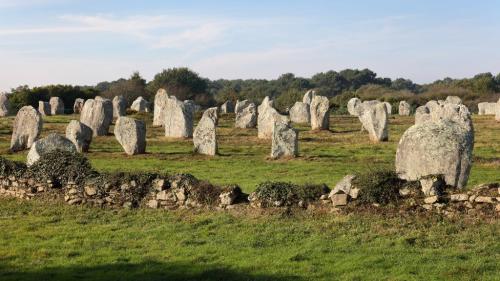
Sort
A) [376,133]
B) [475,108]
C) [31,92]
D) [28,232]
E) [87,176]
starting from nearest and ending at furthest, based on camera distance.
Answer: [28,232] → [87,176] → [376,133] → [31,92] → [475,108]

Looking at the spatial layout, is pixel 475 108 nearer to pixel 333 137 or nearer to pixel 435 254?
pixel 333 137

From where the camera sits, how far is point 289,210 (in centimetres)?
1491

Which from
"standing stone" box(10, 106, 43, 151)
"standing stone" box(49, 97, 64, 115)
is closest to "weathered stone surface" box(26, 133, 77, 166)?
"standing stone" box(10, 106, 43, 151)

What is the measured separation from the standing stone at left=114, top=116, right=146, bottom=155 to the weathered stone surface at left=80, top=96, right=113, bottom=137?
8848 mm

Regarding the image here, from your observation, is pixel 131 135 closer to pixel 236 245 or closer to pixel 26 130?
pixel 26 130

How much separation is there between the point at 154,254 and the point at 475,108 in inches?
2818

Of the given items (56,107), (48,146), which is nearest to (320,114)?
(48,146)

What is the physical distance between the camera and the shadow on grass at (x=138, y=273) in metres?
Answer: 10.8

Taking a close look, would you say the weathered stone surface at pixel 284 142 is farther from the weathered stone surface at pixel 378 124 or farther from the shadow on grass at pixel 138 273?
the shadow on grass at pixel 138 273

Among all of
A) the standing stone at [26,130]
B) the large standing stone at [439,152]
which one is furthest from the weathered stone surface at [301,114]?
the large standing stone at [439,152]

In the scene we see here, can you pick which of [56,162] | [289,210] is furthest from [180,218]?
[56,162]

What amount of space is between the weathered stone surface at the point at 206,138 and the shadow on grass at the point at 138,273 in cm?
1828

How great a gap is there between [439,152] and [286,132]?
12184mm

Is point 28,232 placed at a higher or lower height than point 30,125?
lower
